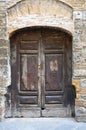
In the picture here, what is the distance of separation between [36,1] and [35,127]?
257 cm

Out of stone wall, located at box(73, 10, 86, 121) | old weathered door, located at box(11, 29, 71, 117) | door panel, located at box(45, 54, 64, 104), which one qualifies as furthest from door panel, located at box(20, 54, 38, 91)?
stone wall, located at box(73, 10, 86, 121)

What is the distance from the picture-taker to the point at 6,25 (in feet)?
22.9

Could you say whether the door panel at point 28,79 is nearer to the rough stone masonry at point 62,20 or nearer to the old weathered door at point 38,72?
the old weathered door at point 38,72

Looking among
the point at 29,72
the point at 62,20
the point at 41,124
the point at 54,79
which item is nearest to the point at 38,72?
the point at 29,72

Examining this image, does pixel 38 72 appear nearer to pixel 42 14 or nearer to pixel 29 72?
pixel 29 72

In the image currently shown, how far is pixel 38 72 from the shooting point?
741cm

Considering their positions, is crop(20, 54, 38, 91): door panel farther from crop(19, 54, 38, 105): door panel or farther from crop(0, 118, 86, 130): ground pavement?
crop(0, 118, 86, 130): ground pavement

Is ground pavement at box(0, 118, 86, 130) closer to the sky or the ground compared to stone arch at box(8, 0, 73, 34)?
closer to the ground

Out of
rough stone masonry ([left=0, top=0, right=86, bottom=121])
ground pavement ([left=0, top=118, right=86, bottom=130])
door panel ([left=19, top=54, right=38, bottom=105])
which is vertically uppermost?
rough stone masonry ([left=0, top=0, right=86, bottom=121])

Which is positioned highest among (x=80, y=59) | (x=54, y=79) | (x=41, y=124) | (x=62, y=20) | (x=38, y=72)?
(x=62, y=20)

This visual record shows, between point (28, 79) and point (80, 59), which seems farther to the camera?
point (28, 79)

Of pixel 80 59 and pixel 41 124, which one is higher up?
pixel 80 59

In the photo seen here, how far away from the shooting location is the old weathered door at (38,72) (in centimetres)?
737

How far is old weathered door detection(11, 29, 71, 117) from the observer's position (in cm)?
737
